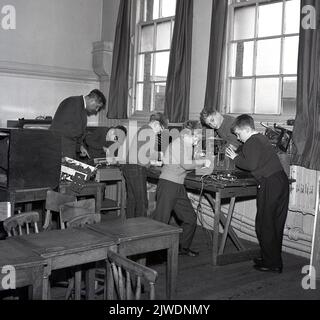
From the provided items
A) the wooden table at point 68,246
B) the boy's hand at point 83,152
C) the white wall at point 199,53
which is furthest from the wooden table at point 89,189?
the white wall at point 199,53

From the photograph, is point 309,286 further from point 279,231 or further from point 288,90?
point 288,90

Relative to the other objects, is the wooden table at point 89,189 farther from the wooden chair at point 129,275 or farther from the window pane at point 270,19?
the window pane at point 270,19

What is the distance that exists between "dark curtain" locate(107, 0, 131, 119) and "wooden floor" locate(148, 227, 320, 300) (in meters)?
3.30

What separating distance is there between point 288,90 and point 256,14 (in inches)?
41.5

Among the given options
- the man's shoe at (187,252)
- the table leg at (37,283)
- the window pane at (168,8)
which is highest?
the window pane at (168,8)

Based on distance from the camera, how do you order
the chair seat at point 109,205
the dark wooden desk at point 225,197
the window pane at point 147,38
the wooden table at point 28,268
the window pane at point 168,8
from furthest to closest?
the window pane at point 147,38
the window pane at point 168,8
the chair seat at point 109,205
the dark wooden desk at point 225,197
the wooden table at point 28,268

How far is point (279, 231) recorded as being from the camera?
4531mm

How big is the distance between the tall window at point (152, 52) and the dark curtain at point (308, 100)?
2.62 meters

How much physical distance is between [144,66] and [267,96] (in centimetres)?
256

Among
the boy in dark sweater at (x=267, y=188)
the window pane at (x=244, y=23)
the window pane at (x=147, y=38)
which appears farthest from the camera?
the window pane at (x=147, y=38)

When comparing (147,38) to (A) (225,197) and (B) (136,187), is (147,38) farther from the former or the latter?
(A) (225,197)

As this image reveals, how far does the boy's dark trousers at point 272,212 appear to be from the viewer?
176 inches

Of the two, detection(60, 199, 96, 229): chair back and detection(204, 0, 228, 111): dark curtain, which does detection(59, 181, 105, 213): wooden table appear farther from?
detection(204, 0, 228, 111): dark curtain

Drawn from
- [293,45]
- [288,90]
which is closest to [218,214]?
[288,90]
